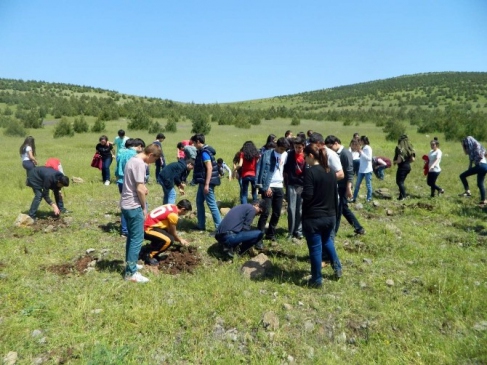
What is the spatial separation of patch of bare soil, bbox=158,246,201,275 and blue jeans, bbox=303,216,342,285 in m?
1.77

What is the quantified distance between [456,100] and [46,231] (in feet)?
194

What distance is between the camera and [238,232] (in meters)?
5.38

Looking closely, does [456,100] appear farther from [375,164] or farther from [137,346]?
[137,346]

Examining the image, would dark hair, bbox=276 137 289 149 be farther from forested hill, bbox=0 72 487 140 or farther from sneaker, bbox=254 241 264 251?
forested hill, bbox=0 72 487 140

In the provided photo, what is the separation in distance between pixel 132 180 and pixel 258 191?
Answer: 2.71 meters

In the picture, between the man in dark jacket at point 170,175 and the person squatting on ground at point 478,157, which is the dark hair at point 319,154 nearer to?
the man in dark jacket at point 170,175

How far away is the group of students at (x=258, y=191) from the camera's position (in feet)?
13.9

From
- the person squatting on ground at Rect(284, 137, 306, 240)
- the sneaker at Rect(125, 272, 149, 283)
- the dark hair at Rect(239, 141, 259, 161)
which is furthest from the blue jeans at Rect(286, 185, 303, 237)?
the sneaker at Rect(125, 272, 149, 283)

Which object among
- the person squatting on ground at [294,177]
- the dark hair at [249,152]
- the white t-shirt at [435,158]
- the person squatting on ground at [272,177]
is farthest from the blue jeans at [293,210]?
the white t-shirt at [435,158]

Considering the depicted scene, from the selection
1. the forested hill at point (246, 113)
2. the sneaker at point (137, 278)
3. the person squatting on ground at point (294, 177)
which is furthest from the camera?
the forested hill at point (246, 113)

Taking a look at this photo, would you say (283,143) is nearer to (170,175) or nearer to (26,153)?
(170,175)

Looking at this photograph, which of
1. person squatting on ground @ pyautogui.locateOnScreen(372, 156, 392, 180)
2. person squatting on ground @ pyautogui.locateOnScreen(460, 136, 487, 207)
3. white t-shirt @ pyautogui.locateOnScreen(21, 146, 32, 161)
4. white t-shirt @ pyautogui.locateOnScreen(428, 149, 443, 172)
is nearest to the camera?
white t-shirt @ pyautogui.locateOnScreen(21, 146, 32, 161)

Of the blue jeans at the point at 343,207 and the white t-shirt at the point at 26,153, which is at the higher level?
the white t-shirt at the point at 26,153

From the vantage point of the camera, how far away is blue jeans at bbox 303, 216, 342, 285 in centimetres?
416
